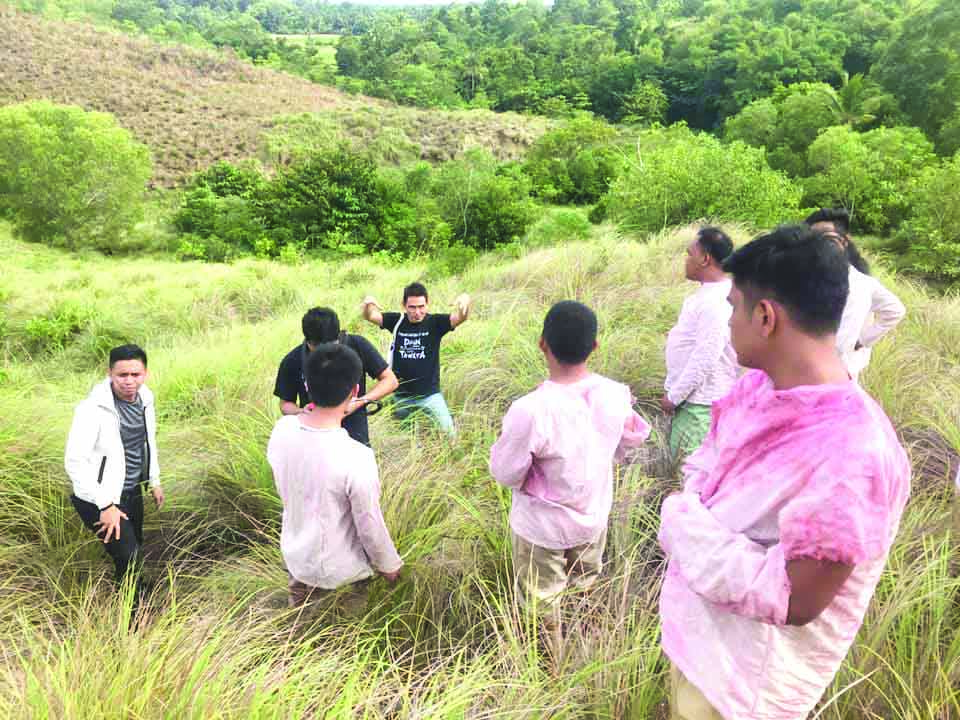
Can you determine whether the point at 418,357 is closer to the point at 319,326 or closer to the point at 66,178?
the point at 319,326

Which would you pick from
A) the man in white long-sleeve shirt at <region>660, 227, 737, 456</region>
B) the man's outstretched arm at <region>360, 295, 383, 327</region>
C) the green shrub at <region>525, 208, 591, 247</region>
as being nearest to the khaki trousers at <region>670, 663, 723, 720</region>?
the man in white long-sleeve shirt at <region>660, 227, 737, 456</region>

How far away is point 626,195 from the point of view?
13.3m

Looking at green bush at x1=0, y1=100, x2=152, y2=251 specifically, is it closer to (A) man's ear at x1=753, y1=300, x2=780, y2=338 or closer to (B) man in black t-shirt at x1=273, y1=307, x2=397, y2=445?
(B) man in black t-shirt at x1=273, y1=307, x2=397, y2=445

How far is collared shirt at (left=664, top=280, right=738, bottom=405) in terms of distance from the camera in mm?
2979

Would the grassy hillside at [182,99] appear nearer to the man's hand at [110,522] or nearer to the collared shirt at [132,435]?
the collared shirt at [132,435]

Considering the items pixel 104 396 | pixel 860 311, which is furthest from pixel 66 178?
pixel 860 311

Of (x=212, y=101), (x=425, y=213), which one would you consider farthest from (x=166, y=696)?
(x=212, y=101)

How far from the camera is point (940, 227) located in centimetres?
1537

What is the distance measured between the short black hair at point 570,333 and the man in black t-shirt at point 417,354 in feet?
6.24

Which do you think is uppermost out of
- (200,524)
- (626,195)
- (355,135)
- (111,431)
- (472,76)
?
(472,76)

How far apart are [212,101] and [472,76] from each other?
1405 inches

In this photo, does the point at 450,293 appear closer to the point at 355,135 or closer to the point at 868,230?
the point at 868,230

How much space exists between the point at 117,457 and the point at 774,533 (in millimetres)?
2754

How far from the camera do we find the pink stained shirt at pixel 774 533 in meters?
1.01
